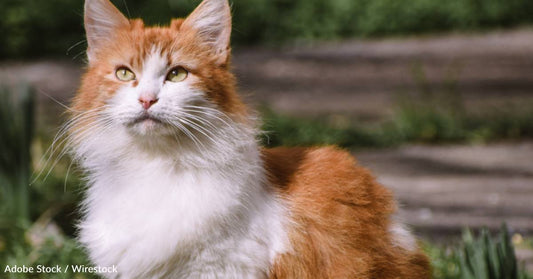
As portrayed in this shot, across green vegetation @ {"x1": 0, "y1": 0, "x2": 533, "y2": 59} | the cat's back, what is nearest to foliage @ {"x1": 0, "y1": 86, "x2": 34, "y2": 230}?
the cat's back

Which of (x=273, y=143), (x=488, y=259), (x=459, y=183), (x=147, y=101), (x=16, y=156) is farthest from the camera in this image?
(x=273, y=143)

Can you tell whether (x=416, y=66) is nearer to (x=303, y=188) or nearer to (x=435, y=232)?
(x=435, y=232)

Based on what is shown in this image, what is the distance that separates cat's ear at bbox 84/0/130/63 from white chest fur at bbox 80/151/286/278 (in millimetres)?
416

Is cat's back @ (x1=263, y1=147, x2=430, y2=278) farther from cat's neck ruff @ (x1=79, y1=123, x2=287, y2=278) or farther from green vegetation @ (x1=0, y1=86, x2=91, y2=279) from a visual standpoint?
green vegetation @ (x1=0, y1=86, x2=91, y2=279)

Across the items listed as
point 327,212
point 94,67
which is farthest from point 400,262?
point 94,67

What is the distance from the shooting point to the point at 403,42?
5699mm

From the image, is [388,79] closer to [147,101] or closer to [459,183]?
[459,183]

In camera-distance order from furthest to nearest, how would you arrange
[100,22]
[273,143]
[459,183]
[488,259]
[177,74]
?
[273,143] → [459,183] → [488,259] → [100,22] → [177,74]

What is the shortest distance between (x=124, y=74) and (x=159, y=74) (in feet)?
0.40

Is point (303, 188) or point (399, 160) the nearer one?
point (303, 188)

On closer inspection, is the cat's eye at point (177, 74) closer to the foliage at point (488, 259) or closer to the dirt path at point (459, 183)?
the foliage at point (488, 259)

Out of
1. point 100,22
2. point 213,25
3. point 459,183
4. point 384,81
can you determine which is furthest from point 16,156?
point 384,81

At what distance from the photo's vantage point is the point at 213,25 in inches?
85.4

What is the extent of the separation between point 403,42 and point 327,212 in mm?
3823
